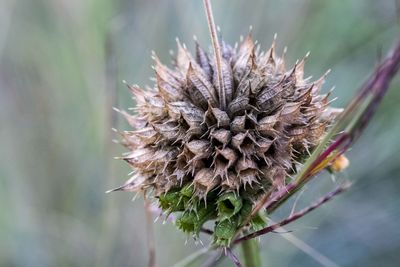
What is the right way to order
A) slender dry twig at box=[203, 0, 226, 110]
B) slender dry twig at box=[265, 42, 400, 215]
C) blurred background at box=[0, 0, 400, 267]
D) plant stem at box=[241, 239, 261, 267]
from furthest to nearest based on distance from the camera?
blurred background at box=[0, 0, 400, 267] < plant stem at box=[241, 239, 261, 267] < slender dry twig at box=[203, 0, 226, 110] < slender dry twig at box=[265, 42, 400, 215]

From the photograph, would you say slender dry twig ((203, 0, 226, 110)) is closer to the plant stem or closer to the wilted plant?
the wilted plant

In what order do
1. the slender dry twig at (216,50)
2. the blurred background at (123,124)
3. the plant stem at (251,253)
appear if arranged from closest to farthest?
the slender dry twig at (216,50) < the plant stem at (251,253) < the blurred background at (123,124)

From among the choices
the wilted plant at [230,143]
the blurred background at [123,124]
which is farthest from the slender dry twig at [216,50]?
the blurred background at [123,124]

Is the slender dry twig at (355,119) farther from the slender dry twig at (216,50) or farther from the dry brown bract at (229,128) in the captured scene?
the slender dry twig at (216,50)

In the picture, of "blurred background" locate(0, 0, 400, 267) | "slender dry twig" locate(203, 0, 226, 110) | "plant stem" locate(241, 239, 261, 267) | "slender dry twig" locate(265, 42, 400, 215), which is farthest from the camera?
"blurred background" locate(0, 0, 400, 267)

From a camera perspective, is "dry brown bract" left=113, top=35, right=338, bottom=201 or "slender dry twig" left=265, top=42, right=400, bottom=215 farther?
"dry brown bract" left=113, top=35, right=338, bottom=201

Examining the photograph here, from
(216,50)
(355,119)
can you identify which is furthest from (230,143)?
Answer: (355,119)

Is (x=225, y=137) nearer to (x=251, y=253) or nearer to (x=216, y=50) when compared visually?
(x=216, y=50)

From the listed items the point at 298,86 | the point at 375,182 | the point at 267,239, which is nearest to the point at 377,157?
the point at 375,182

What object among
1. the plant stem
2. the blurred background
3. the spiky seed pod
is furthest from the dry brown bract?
the blurred background
